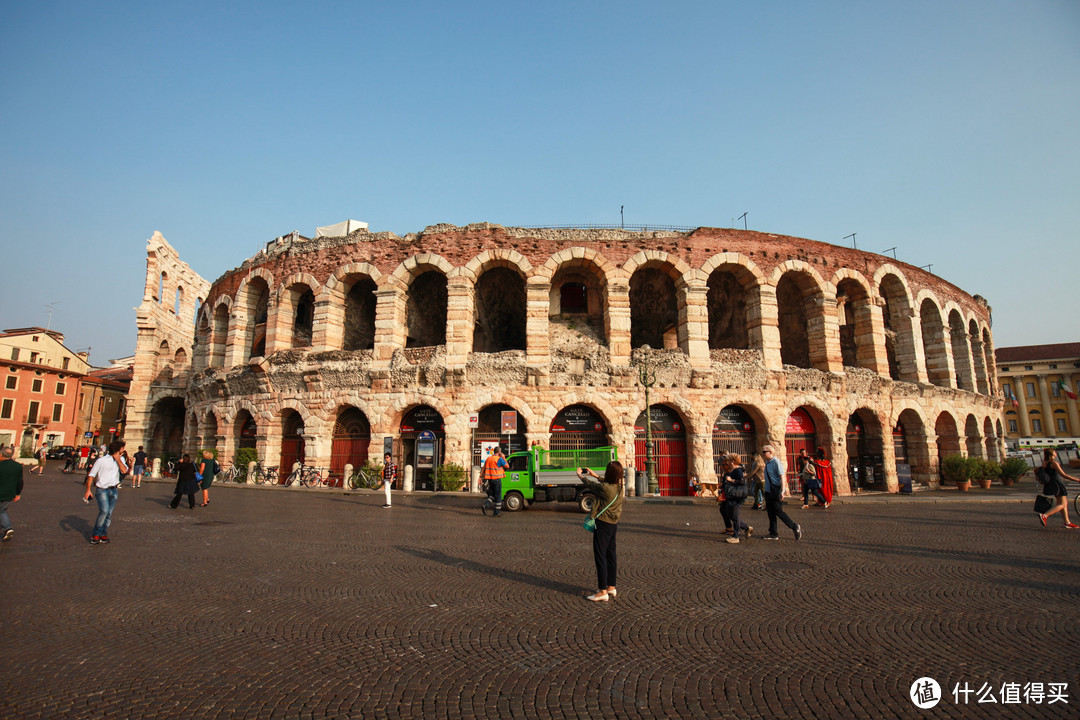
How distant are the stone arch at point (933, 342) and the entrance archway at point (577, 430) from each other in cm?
1708

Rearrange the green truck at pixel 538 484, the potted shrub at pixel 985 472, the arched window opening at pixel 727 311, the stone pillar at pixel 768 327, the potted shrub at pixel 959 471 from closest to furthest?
1. the green truck at pixel 538 484
2. the stone pillar at pixel 768 327
3. the potted shrub at pixel 959 471
4. the potted shrub at pixel 985 472
5. the arched window opening at pixel 727 311

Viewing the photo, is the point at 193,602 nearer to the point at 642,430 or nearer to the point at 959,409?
the point at 642,430

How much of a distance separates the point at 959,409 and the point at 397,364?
83.5ft

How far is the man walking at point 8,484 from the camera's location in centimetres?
798

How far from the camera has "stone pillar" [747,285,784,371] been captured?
19.9 metres

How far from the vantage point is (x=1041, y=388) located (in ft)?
191

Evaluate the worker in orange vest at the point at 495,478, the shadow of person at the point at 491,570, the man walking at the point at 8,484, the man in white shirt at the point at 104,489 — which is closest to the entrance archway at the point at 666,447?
the worker in orange vest at the point at 495,478

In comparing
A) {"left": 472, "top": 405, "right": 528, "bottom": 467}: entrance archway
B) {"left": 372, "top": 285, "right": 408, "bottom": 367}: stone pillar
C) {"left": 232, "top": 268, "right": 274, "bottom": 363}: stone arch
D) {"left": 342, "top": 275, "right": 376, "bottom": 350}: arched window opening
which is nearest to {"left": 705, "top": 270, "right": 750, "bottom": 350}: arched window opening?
{"left": 472, "top": 405, "right": 528, "bottom": 467}: entrance archway

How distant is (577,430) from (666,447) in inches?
133

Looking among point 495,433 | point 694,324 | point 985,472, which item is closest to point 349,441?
point 495,433

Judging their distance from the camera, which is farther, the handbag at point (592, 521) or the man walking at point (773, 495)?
the man walking at point (773, 495)

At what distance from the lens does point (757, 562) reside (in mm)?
7309

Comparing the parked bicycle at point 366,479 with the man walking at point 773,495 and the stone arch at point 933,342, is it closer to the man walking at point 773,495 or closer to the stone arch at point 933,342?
the man walking at point 773,495

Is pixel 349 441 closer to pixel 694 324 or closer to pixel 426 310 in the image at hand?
pixel 426 310
